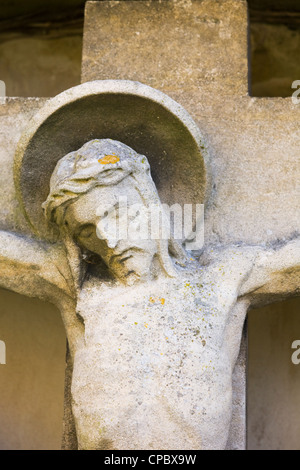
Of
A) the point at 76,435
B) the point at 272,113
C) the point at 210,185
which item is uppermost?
the point at 272,113

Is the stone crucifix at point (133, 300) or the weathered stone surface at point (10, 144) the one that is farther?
the weathered stone surface at point (10, 144)

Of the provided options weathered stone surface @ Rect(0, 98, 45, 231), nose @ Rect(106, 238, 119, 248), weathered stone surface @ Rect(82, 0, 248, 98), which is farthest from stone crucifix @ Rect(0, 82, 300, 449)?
weathered stone surface @ Rect(82, 0, 248, 98)

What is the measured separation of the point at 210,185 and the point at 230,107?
0.39m

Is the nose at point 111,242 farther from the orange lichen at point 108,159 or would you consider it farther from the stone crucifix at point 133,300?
the orange lichen at point 108,159

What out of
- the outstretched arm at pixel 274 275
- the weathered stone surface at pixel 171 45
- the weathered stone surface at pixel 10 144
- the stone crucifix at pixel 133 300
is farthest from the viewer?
the weathered stone surface at pixel 171 45

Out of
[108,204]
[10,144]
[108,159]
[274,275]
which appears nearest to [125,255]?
[108,204]

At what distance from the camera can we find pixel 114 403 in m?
3.39

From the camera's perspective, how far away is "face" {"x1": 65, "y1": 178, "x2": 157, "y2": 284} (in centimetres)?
356

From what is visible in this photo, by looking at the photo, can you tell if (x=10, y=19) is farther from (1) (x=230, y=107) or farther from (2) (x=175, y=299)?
(2) (x=175, y=299)

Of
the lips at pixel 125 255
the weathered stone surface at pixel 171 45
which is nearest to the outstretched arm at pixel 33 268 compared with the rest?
the lips at pixel 125 255

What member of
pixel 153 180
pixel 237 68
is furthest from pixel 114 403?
pixel 237 68

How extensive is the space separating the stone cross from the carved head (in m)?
0.05

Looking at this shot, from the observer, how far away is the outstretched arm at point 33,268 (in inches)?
151

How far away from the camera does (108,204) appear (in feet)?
11.7
